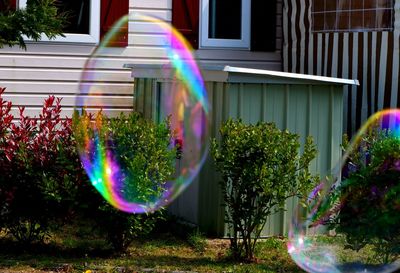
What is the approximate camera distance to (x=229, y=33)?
12.2 m

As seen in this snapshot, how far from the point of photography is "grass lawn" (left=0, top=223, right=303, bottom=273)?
7.79 meters

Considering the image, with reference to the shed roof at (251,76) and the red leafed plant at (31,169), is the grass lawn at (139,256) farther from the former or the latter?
the shed roof at (251,76)

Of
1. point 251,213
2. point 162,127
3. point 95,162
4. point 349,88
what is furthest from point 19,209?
point 349,88

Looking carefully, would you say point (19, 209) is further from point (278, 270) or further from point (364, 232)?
point (364, 232)

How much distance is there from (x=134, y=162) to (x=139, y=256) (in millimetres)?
1045

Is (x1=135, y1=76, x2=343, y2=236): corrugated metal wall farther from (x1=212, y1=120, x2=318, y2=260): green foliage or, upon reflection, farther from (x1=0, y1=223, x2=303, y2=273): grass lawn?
(x1=212, y1=120, x2=318, y2=260): green foliage

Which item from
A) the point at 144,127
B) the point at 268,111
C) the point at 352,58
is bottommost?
the point at 144,127

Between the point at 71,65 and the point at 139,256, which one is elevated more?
the point at 71,65

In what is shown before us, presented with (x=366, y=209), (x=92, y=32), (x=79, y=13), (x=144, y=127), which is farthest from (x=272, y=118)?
(x=79, y=13)

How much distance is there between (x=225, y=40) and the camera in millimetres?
12117

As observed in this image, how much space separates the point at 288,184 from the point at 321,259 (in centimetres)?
78

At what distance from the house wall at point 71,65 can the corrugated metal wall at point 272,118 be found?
216 centimetres

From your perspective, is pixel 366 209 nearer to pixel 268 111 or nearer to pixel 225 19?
pixel 268 111

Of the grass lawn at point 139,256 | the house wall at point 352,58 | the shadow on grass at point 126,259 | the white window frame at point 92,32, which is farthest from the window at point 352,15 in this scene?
the shadow on grass at point 126,259
